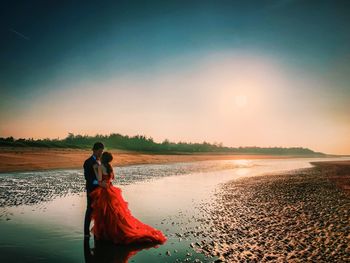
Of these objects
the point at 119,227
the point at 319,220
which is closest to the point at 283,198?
the point at 319,220

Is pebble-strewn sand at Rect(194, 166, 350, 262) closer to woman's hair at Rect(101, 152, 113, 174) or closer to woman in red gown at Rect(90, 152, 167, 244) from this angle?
woman in red gown at Rect(90, 152, 167, 244)

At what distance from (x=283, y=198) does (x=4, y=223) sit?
1475 cm

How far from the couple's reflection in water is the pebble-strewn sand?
5.77ft

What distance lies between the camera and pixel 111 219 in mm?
8758

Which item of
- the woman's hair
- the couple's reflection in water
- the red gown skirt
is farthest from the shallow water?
the woman's hair

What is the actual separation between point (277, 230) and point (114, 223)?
5702 mm

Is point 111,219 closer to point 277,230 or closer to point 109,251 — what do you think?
point 109,251

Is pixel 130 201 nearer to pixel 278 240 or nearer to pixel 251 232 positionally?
pixel 251 232

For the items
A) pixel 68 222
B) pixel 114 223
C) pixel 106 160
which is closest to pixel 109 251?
pixel 114 223

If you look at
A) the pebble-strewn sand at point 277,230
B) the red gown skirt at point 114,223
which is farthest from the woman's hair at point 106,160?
the pebble-strewn sand at point 277,230

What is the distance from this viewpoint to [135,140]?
417ft

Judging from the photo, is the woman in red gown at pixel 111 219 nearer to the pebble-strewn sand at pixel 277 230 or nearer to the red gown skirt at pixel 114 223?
the red gown skirt at pixel 114 223

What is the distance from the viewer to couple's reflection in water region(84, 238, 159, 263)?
735cm

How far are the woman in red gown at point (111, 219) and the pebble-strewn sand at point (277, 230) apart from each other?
1648mm
